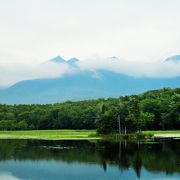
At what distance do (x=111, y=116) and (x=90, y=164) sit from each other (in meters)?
54.0

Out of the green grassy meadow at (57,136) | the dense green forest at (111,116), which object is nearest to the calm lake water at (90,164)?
the green grassy meadow at (57,136)

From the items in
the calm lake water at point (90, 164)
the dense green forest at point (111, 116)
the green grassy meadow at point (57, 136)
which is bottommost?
the calm lake water at point (90, 164)

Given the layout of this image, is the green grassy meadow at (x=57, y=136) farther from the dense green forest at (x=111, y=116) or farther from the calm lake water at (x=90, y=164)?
the calm lake water at (x=90, y=164)

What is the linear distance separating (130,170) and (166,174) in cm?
443

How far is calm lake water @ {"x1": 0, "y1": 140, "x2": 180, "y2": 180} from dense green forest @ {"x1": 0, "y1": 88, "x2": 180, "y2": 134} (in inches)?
1561

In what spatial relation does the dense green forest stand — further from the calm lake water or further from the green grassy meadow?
the calm lake water

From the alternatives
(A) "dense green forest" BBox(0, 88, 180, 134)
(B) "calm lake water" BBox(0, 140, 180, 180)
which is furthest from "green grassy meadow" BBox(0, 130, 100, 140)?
(B) "calm lake water" BBox(0, 140, 180, 180)

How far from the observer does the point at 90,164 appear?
171 feet

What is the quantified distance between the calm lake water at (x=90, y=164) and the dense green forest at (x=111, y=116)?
130 ft

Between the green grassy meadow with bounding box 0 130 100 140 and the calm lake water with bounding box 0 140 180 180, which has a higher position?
the green grassy meadow with bounding box 0 130 100 140

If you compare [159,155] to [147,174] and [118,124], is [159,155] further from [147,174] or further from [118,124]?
[118,124]

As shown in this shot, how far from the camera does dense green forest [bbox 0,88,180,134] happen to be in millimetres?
105938

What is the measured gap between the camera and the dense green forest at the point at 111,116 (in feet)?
348

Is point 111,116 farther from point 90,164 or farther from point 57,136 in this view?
point 90,164
